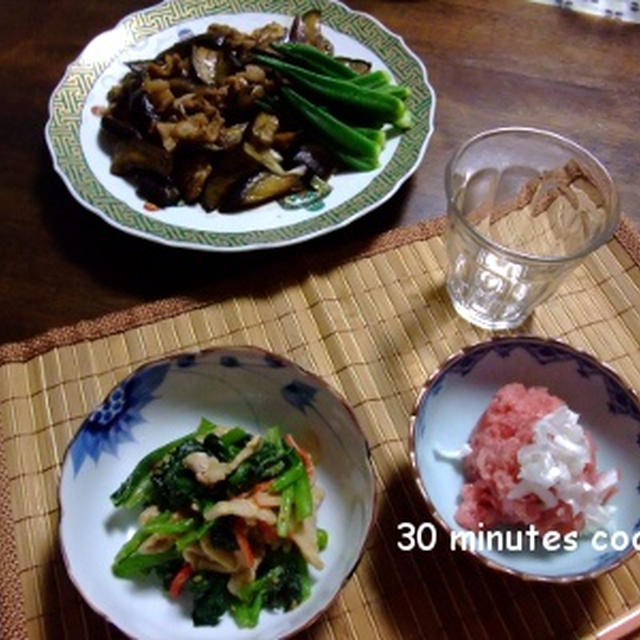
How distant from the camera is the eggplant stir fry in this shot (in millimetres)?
1358

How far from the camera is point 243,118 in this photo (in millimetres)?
1452

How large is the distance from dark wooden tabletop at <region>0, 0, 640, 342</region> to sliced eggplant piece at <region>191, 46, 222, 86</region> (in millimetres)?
315

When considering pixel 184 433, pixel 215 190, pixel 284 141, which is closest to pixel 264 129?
pixel 284 141

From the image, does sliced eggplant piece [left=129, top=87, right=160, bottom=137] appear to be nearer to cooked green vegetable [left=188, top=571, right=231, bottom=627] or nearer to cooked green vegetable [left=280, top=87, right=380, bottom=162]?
cooked green vegetable [left=280, top=87, right=380, bottom=162]

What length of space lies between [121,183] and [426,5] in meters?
0.82

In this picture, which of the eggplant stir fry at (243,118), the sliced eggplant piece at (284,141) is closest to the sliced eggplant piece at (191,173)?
the eggplant stir fry at (243,118)

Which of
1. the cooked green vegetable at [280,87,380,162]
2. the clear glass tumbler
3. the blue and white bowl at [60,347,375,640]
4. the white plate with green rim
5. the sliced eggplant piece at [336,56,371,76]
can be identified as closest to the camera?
the blue and white bowl at [60,347,375,640]

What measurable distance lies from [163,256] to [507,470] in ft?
2.20

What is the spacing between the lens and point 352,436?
1.04m

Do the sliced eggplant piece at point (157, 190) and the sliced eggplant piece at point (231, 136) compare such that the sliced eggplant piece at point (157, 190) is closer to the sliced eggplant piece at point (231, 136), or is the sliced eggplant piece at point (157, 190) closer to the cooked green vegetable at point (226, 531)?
the sliced eggplant piece at point (231, 136)

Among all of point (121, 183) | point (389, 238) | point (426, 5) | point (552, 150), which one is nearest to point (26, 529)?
point (121, 183)

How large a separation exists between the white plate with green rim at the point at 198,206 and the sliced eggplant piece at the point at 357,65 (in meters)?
0.03

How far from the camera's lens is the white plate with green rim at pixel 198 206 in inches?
51.1

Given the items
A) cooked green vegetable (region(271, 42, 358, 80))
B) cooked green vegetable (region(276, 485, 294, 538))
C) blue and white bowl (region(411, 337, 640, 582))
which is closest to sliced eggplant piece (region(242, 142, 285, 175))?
cooked green vegetable (region(271, 42, 358, 80))
